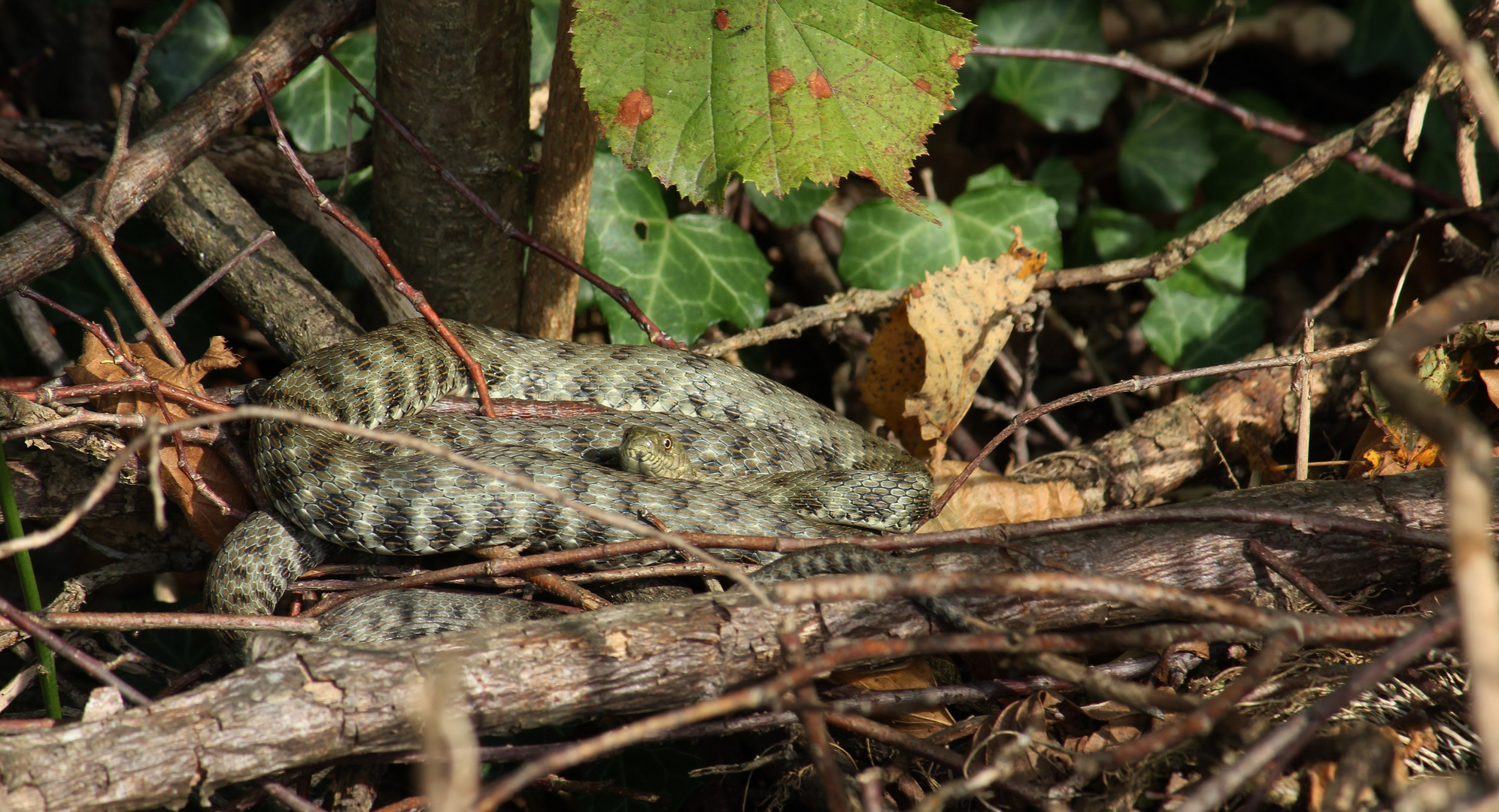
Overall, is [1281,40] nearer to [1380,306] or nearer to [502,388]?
[1380,306]

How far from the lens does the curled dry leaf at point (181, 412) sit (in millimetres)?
2962

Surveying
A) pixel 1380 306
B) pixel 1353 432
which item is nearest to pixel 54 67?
pixel 1353 432

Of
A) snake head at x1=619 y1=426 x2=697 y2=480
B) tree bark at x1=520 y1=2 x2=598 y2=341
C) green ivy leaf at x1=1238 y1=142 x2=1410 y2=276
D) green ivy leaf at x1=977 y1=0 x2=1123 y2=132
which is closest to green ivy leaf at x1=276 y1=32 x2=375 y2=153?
tree bark at x1=520 y1=2 x2=598 y2=341

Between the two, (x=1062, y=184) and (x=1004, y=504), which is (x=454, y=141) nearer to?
(x=1004, y=504)

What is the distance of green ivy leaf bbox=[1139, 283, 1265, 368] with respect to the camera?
424 centimetres

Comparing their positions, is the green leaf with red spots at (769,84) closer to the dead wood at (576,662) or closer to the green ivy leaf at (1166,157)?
the dead wood at (576,662)

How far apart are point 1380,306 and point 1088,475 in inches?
84.1

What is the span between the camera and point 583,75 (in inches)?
106

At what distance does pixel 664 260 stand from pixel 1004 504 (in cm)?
176

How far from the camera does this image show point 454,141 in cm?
327

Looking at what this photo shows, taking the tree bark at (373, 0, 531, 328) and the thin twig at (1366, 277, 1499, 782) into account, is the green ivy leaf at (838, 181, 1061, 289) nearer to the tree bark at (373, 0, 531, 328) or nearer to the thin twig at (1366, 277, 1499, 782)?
the tree bark at (373, 0, 531, 328)

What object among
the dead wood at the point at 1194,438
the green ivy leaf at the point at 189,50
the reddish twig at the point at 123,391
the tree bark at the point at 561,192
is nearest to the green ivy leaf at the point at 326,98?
the green ivy leaf at the point at 189,50

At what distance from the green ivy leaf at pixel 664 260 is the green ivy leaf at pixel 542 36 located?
20.3 inches

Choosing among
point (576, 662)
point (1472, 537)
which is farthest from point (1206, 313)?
point (576, 662)
